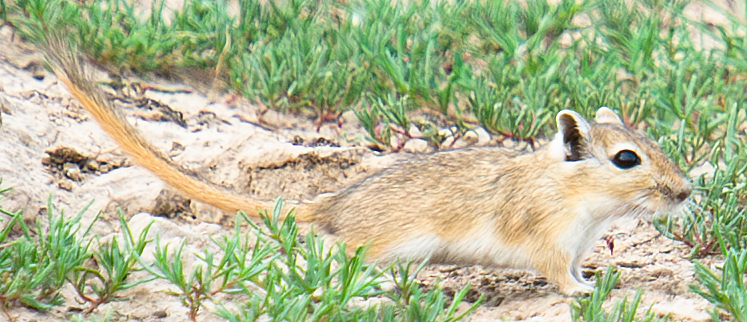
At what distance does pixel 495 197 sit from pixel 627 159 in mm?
504

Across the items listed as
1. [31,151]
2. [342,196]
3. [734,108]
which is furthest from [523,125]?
[31,151]

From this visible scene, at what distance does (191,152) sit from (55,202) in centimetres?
69

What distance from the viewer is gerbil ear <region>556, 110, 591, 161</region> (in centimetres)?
321

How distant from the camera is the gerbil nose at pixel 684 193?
321 cm


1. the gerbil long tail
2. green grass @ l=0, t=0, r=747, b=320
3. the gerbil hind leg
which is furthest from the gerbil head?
the gerbil long tail

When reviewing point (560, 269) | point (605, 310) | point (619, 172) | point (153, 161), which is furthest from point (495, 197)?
point (153, 161)

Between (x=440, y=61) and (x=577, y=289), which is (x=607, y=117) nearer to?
(x=577, y=289)

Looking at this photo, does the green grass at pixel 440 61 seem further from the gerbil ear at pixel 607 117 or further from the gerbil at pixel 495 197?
the gerbil at pixel 495 197

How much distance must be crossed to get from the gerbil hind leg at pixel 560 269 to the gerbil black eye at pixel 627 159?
0.38m

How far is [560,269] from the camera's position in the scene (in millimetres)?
3266

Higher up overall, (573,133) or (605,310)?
(573,133)

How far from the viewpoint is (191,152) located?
4059 mm

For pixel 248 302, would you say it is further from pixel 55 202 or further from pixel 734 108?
pixel 734 108

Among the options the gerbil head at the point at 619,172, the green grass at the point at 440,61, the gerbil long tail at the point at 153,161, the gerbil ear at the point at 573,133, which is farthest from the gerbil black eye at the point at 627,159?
the gerbil long tail at the point at 153,161
